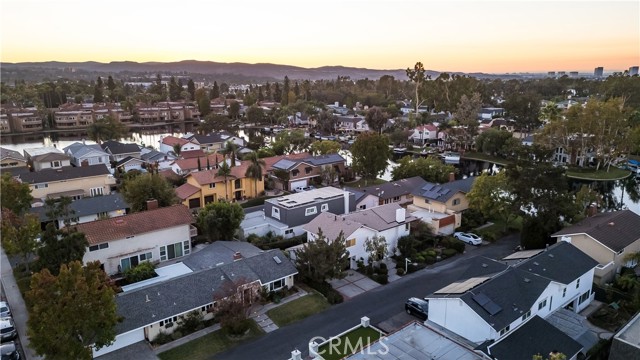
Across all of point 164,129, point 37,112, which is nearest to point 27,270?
point 164,129

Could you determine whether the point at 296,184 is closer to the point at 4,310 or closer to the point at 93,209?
the point at 93,209

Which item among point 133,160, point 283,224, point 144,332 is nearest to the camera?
point 144,332

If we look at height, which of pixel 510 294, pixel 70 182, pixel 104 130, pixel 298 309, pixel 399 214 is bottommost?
pixel 298 309

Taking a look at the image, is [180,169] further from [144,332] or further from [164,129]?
[164,129]

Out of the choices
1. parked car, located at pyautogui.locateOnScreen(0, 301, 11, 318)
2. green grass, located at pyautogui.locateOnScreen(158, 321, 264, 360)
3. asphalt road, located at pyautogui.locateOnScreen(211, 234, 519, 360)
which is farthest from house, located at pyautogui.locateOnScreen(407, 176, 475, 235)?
parked car, located at pyautogui.locateOnScreen(0, 301, 11, 318)

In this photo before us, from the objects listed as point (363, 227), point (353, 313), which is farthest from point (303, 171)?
point (353, 313)

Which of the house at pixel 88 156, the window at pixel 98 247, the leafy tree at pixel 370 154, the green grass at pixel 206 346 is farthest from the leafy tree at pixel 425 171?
the house at pixel 88 156

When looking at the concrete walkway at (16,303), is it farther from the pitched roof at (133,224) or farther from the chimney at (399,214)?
the chimney at (399,214)
